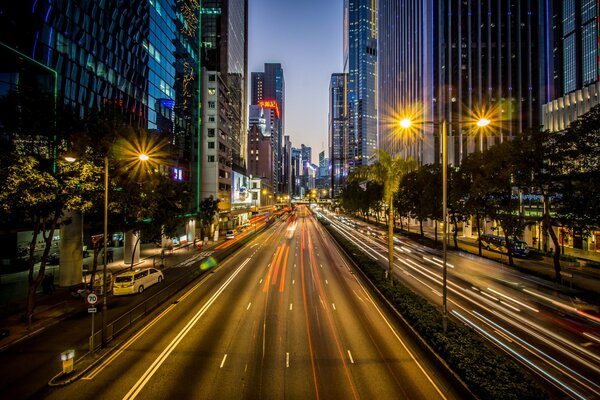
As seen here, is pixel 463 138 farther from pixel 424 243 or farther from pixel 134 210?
pixel 134 210

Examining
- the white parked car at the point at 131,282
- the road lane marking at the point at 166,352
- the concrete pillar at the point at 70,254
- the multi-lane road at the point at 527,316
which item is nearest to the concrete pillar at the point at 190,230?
the concrete pillar at the point at 70,254

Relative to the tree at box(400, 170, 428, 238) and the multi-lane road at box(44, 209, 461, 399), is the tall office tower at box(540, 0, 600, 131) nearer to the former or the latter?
the tree at box(400, 170, 428, 238)

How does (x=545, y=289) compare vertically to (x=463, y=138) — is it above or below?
below

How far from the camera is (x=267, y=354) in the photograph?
12695mm

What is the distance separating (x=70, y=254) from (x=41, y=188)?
11.5m

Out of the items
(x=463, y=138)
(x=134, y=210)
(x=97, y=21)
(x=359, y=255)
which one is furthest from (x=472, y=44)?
(x=134, y=210)

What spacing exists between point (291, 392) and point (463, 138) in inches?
2988

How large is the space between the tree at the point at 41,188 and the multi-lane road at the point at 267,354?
7.84 m

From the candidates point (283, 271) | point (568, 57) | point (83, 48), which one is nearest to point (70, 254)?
point (283, 271)

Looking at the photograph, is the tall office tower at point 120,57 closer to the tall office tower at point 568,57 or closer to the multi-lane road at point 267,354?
the multi-lane road at point 267,354

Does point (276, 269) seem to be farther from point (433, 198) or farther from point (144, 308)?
point (433, 198)

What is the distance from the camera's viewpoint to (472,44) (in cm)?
7525

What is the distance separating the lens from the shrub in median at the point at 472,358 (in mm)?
8984

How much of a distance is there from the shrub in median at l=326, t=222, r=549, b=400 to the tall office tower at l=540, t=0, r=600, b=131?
217 ft
